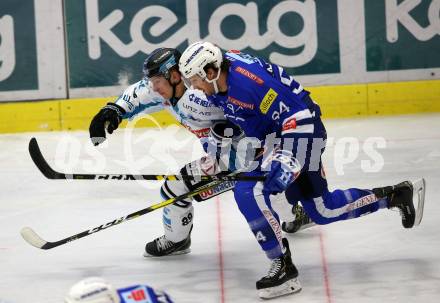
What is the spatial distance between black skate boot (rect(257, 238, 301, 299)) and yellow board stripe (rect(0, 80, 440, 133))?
4.38 metres

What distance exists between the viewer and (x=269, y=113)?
4.42 metres

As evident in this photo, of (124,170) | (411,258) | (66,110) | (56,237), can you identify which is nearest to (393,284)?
(411,258)

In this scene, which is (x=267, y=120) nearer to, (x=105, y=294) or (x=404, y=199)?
(x=404, y=199)

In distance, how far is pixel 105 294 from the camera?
2750 millimetres

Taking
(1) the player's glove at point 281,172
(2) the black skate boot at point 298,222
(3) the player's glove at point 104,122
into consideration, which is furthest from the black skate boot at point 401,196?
(3) the player's glove at point 104,122

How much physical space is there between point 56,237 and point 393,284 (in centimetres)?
192

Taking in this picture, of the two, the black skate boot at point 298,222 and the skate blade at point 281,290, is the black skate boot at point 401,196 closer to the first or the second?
the black skate boot at point 298,222

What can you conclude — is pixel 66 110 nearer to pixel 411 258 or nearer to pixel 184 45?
pixel 184 45

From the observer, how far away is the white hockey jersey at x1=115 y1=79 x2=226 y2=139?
4.82 meters

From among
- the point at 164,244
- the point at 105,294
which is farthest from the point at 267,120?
the point at 105,294

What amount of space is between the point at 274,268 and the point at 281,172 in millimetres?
445

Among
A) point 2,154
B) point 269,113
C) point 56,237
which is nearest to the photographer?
point 269,113

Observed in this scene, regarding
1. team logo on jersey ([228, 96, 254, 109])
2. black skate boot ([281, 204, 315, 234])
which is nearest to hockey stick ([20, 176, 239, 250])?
team logo on jersey ([228, 96, 254, 109])

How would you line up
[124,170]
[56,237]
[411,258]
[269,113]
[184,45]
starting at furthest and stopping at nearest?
[184,45]
[124,170]
[56,237]
[411,258]
[269,113]
